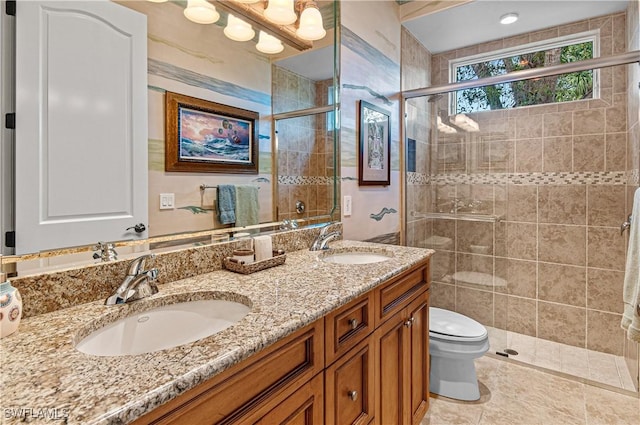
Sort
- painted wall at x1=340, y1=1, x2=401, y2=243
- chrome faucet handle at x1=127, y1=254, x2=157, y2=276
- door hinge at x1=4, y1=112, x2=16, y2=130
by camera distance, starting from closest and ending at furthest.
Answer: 1. door hinge at x1=4, y1=112, x2=16, y2=130
2. chrome faucet handle at x1=127, y1=254, x2=157, y2=276
3. painted wall at x1=340, y1=1, x2=401, y2=243

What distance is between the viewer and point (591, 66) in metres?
1.97

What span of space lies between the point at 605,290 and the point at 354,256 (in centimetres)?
204

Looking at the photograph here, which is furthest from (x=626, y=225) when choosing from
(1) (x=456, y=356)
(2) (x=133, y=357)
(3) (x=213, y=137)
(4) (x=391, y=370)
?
(2) (x=133, y=357)

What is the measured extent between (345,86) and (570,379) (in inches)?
90.9

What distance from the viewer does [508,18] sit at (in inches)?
98.3

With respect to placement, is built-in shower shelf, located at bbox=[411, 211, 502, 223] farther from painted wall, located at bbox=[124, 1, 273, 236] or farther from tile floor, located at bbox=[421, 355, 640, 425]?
painted wall, located at bbox=[124, 1, 273, 236]

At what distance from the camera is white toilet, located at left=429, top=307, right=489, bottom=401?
188 centimetres

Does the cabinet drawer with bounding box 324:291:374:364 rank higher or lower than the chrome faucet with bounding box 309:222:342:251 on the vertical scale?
lower

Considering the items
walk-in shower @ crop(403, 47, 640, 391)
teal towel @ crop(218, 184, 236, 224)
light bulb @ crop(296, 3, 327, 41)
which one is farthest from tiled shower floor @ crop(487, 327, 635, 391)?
light bulb @ crop(296, 3, 327, 41)

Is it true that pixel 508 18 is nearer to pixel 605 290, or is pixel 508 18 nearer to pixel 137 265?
pixel 605 290

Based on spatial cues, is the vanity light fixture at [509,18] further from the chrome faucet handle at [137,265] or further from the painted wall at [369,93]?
the chrome faucet handle at [137,265]

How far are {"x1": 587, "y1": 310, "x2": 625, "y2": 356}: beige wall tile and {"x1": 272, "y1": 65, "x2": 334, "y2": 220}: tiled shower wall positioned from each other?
7.24 ft

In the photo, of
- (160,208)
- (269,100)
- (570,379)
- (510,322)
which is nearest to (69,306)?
(160,208)

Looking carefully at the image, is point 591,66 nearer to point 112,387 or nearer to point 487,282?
point 487,282
